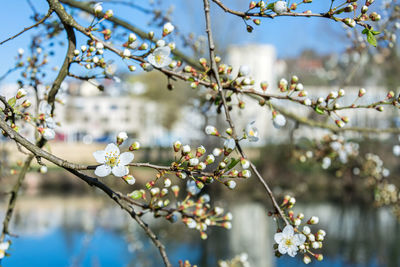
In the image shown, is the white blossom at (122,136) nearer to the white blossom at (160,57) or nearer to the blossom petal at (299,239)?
the white blossom at (160,57)

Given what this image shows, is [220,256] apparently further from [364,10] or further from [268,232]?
[364,10]

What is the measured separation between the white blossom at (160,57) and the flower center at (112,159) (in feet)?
1.33

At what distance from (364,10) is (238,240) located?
1236cm

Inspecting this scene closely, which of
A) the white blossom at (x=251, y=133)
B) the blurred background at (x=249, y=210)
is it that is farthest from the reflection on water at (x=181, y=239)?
the white blossom at (x=251, y=133)

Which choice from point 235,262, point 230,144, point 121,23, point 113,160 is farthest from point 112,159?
point 235,262

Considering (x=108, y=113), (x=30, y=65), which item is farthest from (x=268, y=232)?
(x=108, y=113)

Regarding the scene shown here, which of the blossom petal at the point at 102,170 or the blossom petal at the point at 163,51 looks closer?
the blossom petal at the point at 102,170

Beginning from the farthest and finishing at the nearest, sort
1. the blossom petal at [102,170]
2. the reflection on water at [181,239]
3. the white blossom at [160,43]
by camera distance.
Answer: the reflection on water at [181,239], the white blossom at [160,43], the blossom petal at [102,170]

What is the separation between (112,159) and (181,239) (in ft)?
40.3

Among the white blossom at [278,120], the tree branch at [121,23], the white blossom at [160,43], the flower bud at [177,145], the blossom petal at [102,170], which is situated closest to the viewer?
the blossom petal at [102,170]

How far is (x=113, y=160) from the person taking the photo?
1262 millimetres

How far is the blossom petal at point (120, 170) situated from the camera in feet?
4.06

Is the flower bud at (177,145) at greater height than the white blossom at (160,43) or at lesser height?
lesser

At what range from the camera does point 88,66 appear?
1579 mm
